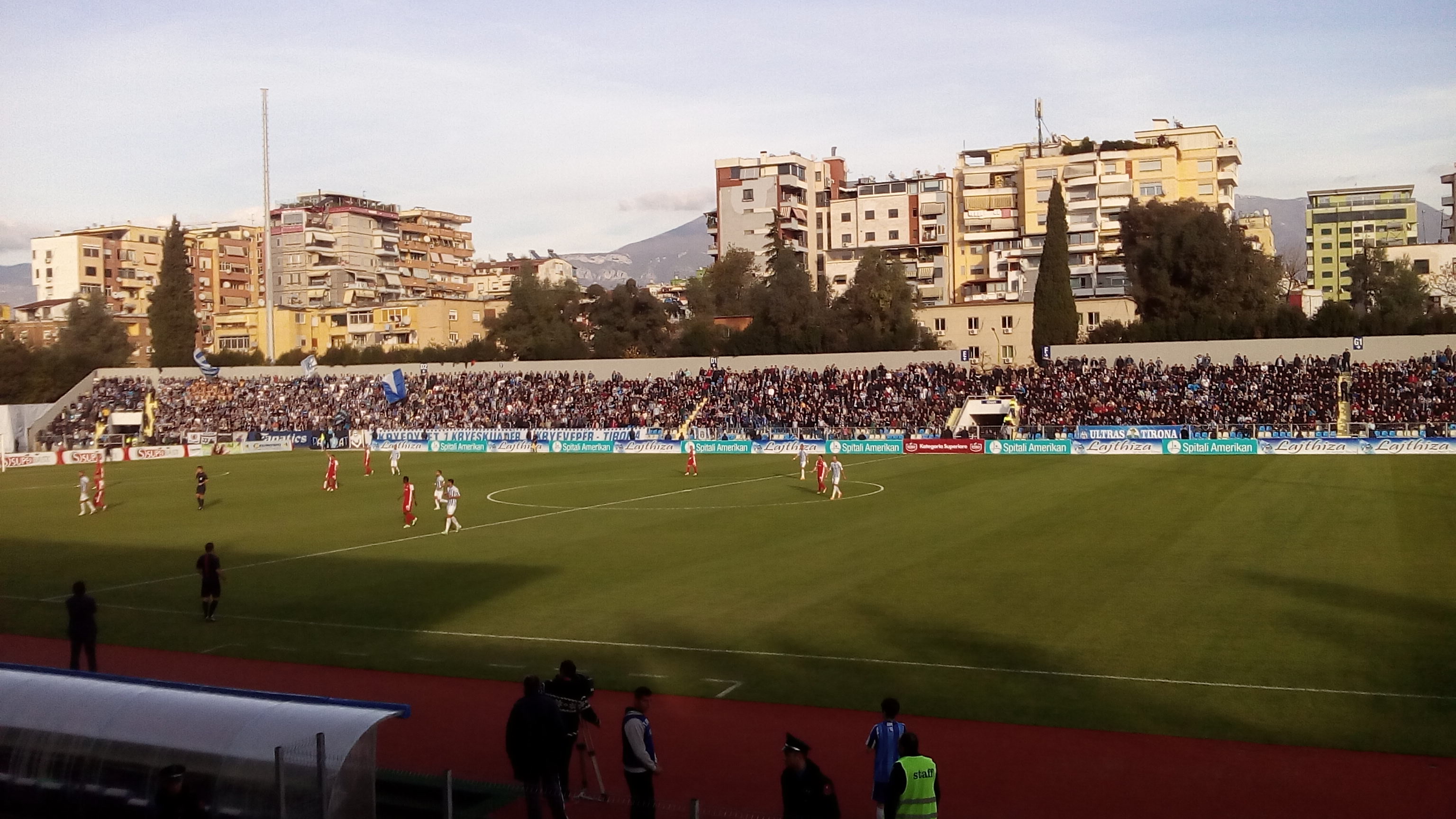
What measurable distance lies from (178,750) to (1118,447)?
52912 millimetres

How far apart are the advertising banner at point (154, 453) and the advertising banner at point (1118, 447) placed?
51.7 meters

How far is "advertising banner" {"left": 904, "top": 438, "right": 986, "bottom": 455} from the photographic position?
58844 millimetres

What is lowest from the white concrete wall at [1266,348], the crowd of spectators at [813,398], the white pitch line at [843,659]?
the white pitch line at [843,659]

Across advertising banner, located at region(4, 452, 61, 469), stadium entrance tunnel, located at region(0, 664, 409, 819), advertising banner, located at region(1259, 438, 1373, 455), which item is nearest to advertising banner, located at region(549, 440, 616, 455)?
advertising banner, located at region(4, 452, 61, 469)

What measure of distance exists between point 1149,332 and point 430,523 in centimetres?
5363

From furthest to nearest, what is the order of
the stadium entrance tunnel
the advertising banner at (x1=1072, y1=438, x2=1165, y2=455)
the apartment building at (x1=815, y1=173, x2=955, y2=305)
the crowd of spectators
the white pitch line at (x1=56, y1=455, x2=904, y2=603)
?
the apartment building at (x1=815, y1=173, x2=955, y2=305)
the crowd of spectators
the advertising banner at (x1=1072, y1=438, x2=1165, y2=455)
the white pitch line at (x1=56, y1=455, x2=904, y2=603)
the stadium entrance tunnel

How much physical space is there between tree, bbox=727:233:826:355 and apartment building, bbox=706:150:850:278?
1783cm

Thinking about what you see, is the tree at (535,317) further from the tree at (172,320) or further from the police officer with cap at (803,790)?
the police officer with cap at (803,790)

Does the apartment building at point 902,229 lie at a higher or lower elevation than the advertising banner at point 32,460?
higher

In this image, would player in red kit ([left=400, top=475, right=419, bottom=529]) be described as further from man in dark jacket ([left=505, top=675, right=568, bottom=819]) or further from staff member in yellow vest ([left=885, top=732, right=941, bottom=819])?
staff member in yellow vest ([left=885, top=732, right=941, bottom=819])

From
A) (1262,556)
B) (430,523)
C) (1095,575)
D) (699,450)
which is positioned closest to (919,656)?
(1095,575)

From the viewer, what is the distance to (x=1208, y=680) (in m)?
16.3

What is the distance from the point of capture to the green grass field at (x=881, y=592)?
16234mm

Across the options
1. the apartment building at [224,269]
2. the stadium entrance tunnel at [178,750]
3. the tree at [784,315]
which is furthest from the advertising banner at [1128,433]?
the apartment building at [224,269]
